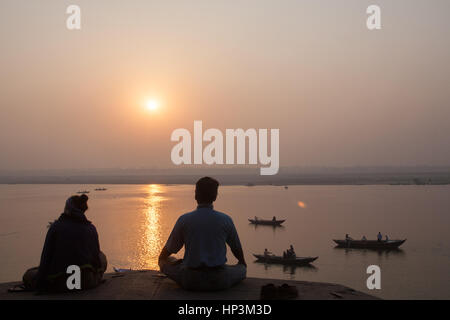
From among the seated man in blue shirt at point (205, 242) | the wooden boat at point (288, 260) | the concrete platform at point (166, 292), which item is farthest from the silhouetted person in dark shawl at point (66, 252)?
the wooden boat at point (288, 260)

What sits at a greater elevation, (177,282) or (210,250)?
(210,250)

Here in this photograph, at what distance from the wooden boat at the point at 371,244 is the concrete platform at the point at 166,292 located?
31.1 metres

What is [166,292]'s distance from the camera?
514 cm

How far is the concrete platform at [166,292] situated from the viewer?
4918mm

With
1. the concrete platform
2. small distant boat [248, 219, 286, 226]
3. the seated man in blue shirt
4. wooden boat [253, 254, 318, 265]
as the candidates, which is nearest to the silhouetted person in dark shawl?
Result: the concrete platform

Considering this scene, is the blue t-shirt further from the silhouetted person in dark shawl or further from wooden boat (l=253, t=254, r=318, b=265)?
wooden boat (l=253, t=254, r=318, b=265)

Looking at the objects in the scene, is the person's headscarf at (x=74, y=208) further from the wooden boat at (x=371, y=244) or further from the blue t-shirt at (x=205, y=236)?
the wooden boat at (x=371, y=244)
